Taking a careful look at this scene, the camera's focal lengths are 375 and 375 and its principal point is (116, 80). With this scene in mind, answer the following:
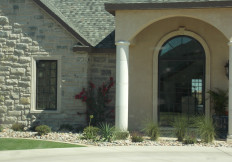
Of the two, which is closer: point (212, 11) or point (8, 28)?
point (212, 11)

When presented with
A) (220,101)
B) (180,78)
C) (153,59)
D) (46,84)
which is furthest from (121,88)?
(46,84)

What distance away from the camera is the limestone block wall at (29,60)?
15.3 metres

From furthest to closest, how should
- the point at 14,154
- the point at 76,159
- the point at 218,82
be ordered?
the point at 218,82 < the point at 14,154 < the point at 76,159

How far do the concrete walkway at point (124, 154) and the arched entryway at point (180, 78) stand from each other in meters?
3.84

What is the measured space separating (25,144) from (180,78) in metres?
6.63

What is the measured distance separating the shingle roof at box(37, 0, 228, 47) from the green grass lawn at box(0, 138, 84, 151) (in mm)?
4873

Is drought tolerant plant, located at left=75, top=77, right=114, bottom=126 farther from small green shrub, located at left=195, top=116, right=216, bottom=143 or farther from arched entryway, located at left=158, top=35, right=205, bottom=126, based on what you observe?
small green shrub, located at left=195, top=116, right=216, bottom=143

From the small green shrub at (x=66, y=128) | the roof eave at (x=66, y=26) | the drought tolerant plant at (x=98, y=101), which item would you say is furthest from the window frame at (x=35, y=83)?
the roof eave at (x=66, y=26)

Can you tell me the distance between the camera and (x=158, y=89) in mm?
15039

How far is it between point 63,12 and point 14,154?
29.6ft

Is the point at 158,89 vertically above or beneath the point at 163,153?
above

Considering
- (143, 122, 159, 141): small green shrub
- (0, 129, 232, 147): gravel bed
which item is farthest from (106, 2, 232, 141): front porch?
(0, 129, 232, 147): gravel bed

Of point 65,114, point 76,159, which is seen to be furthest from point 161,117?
point 76,159

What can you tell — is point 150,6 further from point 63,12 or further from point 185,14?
point 63,12
